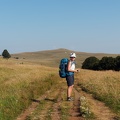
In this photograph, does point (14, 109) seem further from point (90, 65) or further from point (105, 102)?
point (90, 65)

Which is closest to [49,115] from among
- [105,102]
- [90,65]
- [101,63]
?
[105,102]

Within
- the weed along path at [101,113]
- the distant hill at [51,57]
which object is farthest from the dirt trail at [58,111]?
the distant hill at [51,57]

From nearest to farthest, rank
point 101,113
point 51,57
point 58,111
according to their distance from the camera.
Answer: point 101,113 → point 58,111 → point 51,57

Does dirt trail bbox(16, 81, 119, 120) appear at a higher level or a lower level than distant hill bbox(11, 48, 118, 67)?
lower

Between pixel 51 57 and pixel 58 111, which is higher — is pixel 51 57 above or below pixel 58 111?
above

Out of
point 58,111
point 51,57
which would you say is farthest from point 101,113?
point 51,57

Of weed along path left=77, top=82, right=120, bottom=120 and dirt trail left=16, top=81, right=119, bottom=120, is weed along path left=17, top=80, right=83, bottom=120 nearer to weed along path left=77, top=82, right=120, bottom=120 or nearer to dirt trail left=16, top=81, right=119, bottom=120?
dirt trail left=16, top=81, right=119, bottom=120

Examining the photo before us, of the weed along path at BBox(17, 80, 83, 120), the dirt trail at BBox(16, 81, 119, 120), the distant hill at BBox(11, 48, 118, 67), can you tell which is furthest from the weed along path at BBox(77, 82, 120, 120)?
the distant hill at BBox(11, 48, 118, 67)

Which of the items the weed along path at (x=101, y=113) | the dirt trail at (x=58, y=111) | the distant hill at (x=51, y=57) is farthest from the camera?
the distant hill at (x=51, y=57)

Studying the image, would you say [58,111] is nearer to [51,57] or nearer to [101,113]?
[101,113]

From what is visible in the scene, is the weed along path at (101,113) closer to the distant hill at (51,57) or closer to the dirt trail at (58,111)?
the dirt trail at (58,111)

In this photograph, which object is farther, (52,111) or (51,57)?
(51,57)

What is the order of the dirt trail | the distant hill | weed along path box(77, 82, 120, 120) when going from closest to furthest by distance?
weed along path box(77, 82, 120, 120), the dirt trail, the distant hill

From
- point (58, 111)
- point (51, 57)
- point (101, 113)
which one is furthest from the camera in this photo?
point (51, 57)
